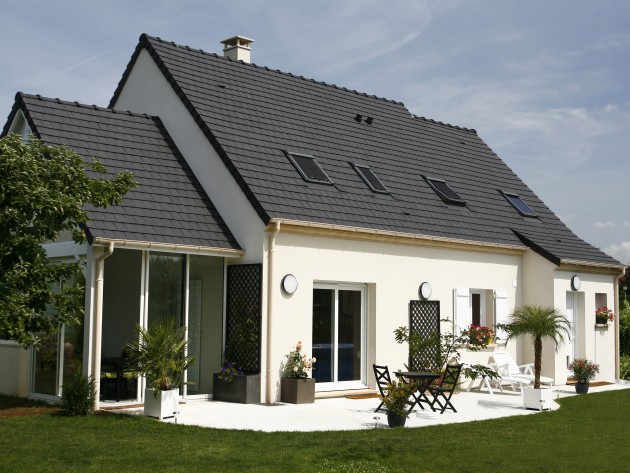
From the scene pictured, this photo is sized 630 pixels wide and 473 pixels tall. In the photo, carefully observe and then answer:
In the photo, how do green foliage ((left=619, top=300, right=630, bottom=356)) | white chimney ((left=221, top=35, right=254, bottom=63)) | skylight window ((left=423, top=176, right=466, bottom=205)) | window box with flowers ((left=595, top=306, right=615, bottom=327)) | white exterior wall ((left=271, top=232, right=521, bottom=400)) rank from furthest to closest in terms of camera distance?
green foliage ((left=619, top=300, right=630, bottom=356)) → window box with flowers ((left=595, top=306, right=615, bottom=327)) → white chimney ((left=221, top=35, right=254, bottom=63)) → skylight window ((left=423, top=176, right=466, bottom=205)) → white exterior wall ((left=271, top=232, right=521, bottom=400))

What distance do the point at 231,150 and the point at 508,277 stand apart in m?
8.14

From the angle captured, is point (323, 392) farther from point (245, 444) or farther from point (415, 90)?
point (415, 90)

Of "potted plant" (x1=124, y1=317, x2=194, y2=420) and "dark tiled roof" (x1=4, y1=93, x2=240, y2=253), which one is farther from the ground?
"dark tiled roof" (x1=4, y1=93, x2=240, y2=253)

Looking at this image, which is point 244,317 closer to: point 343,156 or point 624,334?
point 343,156

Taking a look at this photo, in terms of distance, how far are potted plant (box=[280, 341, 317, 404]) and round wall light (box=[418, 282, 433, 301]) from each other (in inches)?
138

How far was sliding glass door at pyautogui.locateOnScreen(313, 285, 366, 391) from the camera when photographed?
56.0ft

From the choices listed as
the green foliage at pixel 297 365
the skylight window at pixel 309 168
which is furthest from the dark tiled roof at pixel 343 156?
the green foliage at pixel 297 365

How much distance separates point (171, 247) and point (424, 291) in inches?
246

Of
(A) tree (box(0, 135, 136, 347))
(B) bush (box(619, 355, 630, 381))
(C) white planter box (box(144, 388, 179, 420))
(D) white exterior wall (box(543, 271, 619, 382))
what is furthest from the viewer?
(B) bush (box(619, 355, 630, 381))

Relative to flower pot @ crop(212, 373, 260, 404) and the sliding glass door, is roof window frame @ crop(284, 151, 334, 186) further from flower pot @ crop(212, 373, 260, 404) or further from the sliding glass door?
flower pot @ crop(212, 373, 260, 404)

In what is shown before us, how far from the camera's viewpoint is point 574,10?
14641 millimetres

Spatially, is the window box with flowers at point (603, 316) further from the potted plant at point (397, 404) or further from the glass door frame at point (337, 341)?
the potted plant at point (397, 404)

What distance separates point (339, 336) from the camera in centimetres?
1741

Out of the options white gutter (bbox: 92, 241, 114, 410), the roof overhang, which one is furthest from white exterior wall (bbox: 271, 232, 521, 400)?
white gutter (bbox: 92, 241, 114, 410)
